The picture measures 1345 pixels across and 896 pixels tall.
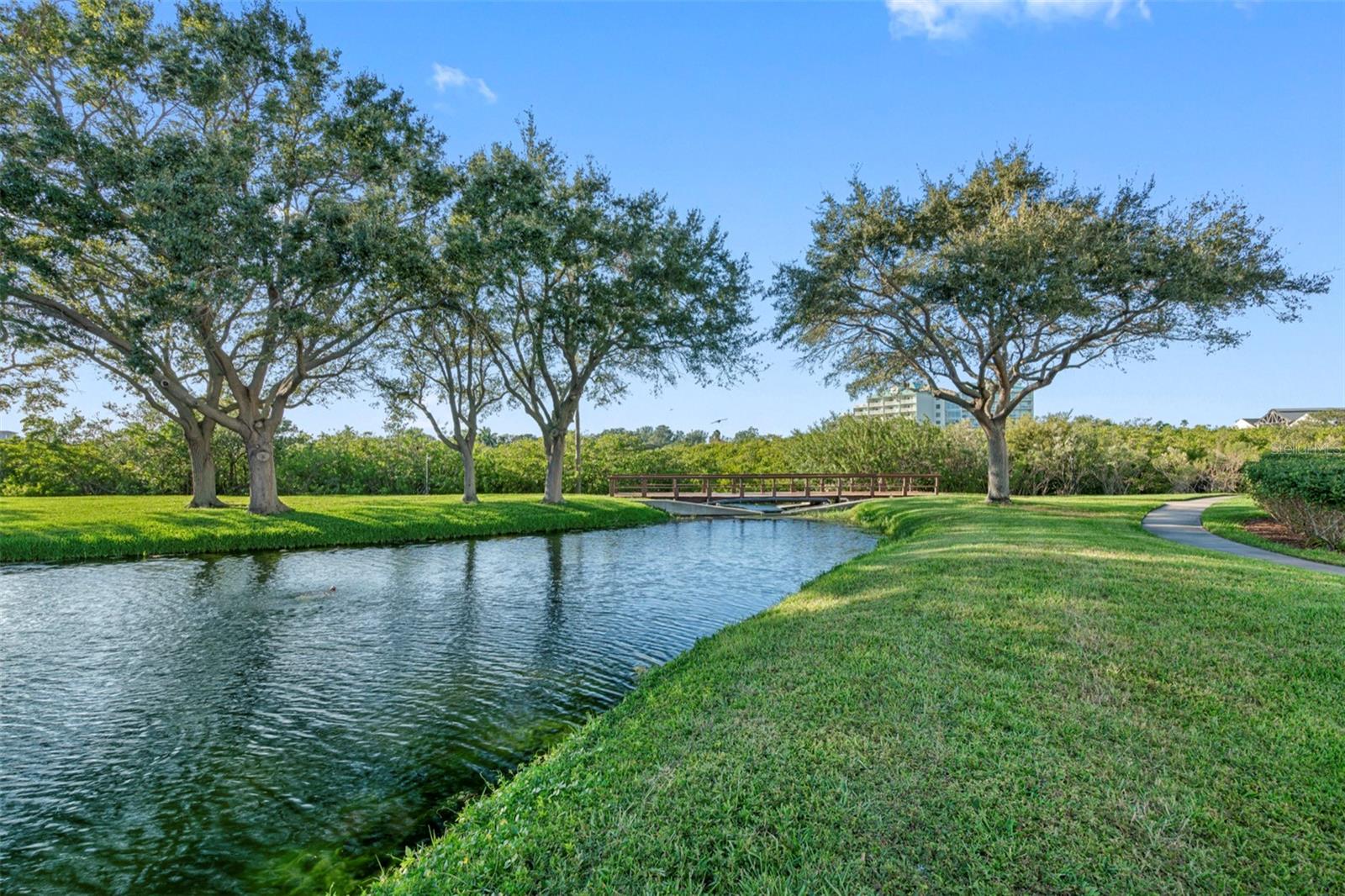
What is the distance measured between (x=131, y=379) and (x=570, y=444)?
63.6 feet

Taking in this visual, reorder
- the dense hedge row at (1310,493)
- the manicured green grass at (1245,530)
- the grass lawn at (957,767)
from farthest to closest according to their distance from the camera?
1. the dense hedge row at (1310,493)
2. the manicured green grass at (1245,530)
3. the grass lawn at (957,767)

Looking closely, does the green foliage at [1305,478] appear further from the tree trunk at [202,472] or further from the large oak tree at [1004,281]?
the tree trunk at [202,472]

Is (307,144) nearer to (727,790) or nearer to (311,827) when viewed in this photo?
(311,827)

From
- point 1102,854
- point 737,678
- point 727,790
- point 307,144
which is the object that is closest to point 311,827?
point 727,790

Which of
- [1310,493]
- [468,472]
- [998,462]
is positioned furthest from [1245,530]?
[468,472]

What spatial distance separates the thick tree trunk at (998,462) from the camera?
18969 millimetres

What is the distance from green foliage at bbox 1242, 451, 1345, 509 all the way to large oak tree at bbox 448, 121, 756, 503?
13.5 metres

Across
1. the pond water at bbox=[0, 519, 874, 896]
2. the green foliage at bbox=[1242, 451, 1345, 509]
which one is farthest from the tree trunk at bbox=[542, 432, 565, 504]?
the green foliage at bbox=[1242, 451, 1345, 509]

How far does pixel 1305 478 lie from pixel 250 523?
20.6 meters

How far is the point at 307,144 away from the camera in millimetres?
15203

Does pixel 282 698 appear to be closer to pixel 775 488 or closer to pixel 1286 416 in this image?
pixel 775 488

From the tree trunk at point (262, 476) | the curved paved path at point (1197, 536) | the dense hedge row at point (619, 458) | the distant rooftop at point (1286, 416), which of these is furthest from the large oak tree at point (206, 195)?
the distant rooftop at point (1286, 416)

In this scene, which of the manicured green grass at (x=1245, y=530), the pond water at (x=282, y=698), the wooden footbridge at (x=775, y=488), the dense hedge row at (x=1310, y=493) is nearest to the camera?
the pond water at (x=282, y=698)

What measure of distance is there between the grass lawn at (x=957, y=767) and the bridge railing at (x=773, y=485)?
19753mm
